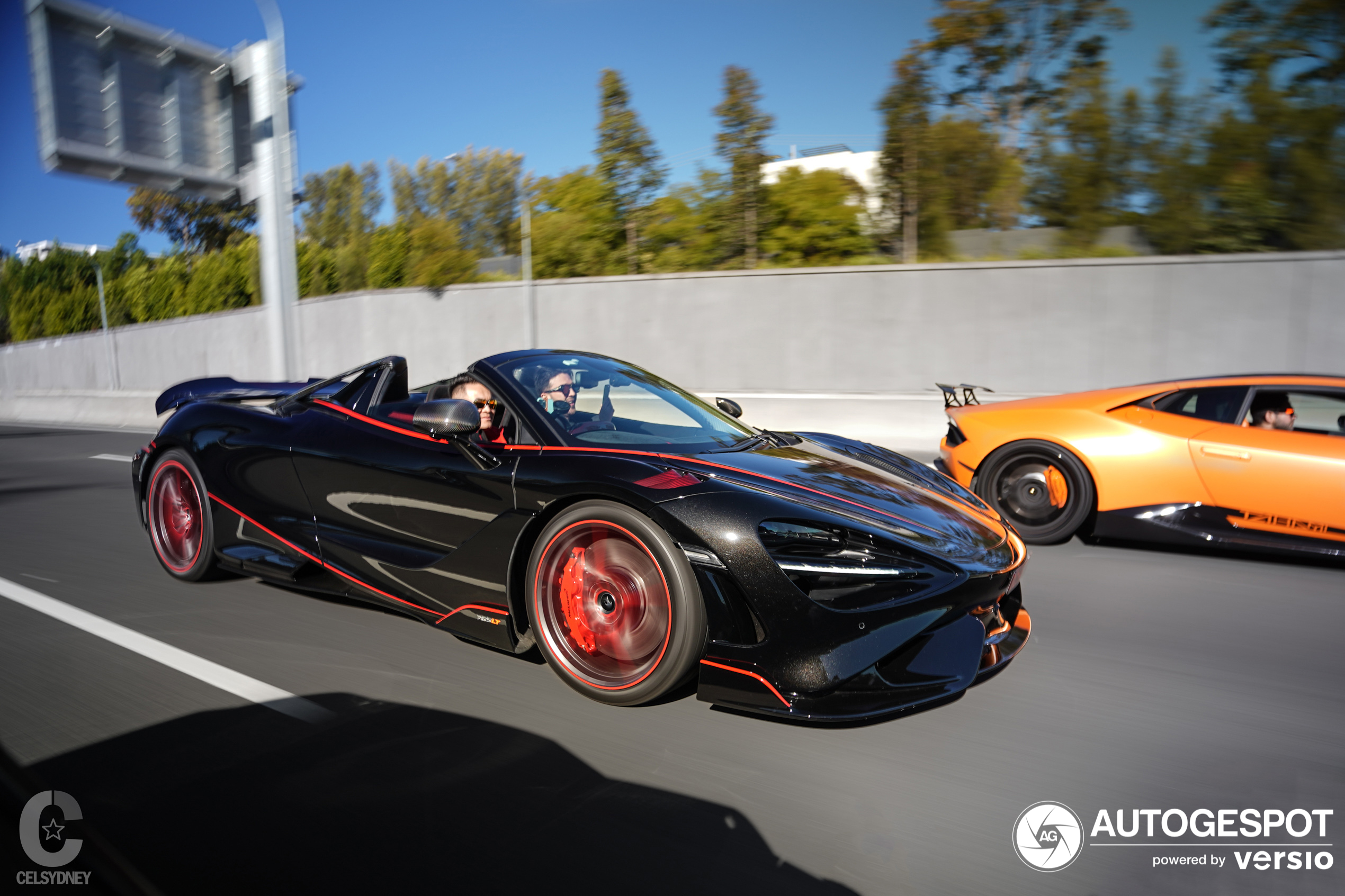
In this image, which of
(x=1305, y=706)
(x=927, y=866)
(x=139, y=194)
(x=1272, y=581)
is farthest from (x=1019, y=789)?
(x=139, y=194)

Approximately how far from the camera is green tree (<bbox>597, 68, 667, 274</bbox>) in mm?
20078

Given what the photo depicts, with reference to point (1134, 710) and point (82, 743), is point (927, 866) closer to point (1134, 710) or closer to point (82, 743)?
point (1134, 710)

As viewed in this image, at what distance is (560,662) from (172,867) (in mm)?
1321

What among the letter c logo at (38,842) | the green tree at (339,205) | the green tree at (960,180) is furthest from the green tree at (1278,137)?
the green tree at (339,205)

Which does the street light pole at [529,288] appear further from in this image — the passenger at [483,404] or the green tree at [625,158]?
the passenger at [483,404]

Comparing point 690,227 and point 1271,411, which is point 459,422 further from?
point 690,227

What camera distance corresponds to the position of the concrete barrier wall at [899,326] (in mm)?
12344

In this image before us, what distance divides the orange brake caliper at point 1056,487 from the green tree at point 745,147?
13.5 meters

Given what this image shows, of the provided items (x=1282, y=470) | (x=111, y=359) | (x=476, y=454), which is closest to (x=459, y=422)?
(x=476, y=454)

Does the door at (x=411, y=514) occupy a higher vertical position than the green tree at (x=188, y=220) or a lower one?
lower

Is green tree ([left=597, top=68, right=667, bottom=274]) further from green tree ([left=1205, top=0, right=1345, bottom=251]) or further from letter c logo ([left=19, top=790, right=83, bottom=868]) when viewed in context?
letter c logo ([left=19, top=790, right=83, bottom=868])

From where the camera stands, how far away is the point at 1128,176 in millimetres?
14438

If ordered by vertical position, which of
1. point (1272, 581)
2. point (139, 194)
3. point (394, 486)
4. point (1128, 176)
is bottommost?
point (1272, 581)

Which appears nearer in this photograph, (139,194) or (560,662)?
(560,662)
